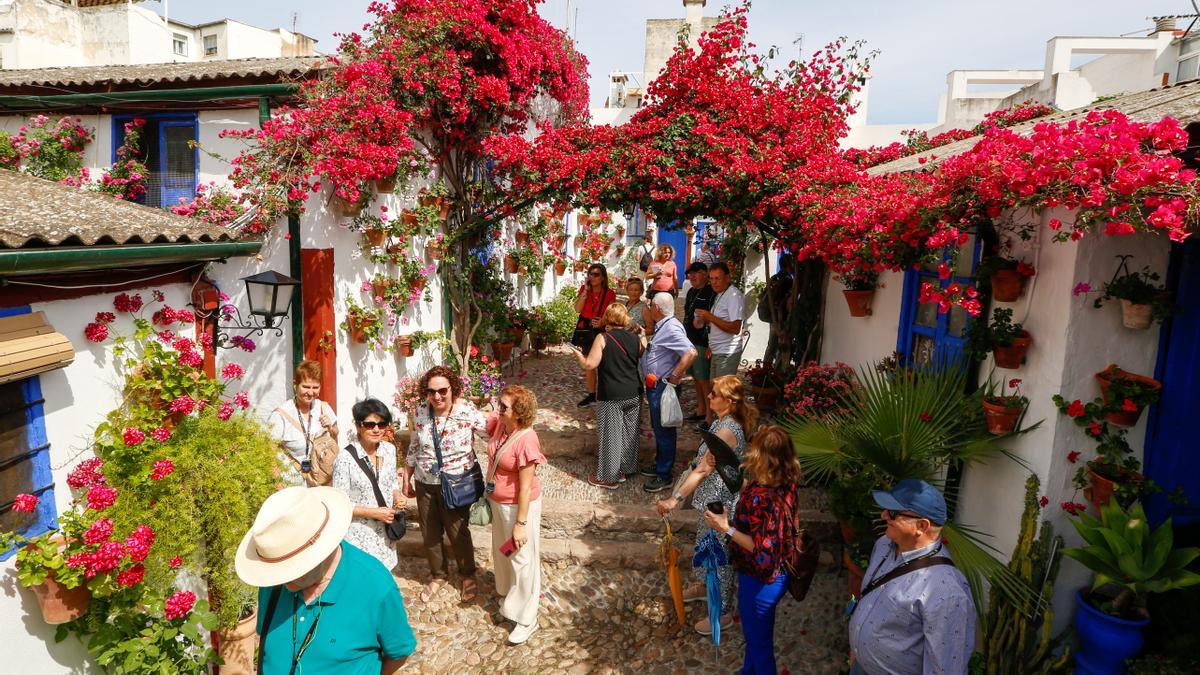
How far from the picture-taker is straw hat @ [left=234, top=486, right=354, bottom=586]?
2.55 m

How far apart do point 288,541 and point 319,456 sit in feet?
7.90

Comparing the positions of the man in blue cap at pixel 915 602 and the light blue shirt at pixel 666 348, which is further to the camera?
the light blue shirt at pixel 666 348

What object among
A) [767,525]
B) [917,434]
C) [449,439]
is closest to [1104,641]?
[917,434]

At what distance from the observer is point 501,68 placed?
7902mm

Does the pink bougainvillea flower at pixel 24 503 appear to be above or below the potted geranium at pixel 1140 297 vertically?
below

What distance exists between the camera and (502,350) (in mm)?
10109

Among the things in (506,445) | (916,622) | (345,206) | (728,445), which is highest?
(345,206)

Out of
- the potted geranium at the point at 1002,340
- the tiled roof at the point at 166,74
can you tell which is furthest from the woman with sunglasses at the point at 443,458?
the tiled roof at the point at 166,74

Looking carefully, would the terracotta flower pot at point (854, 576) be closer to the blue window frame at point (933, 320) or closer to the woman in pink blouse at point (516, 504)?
the blue window frame at point (933, 320)

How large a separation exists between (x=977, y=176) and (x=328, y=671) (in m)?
4.20

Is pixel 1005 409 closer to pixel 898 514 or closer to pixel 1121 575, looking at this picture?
A: pixel 1121 575

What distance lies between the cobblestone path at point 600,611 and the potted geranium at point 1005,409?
1.93 meters

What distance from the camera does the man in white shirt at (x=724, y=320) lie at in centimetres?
717

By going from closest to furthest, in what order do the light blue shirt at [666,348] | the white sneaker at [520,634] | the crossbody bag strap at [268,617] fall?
1. the crossbody bag strap at [268,617]
2. the white sneaker at [520,634]
3. the light blue shirt at [666,348]
